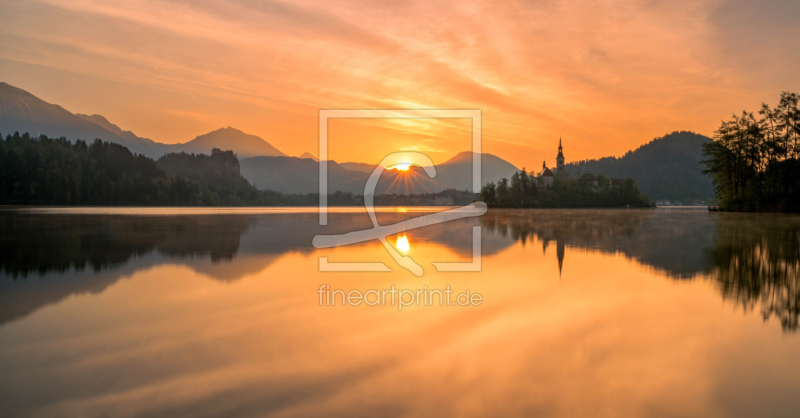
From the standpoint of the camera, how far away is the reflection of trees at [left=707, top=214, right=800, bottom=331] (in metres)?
10.1

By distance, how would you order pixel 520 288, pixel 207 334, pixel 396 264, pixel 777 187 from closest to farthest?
pixel 207 334 → pixel 520 288 → pixel 396 264 → pixel 777 187

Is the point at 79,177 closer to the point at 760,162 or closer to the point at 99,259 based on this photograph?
the point at 99,259

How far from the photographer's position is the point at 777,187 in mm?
70188

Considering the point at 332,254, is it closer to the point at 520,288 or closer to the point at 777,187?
the point at 520,288

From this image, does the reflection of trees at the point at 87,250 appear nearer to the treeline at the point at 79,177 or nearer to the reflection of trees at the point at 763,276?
the reflection of trees at the point at 763,276

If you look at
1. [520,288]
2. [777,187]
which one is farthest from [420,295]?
[777,187]

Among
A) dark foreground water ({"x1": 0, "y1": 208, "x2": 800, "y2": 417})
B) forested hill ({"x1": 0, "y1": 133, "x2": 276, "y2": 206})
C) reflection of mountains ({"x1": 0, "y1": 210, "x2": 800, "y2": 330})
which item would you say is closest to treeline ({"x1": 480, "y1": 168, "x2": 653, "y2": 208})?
forested hill ({"x1": 0, "y1": 133, "x2": 276, "y2": 206})

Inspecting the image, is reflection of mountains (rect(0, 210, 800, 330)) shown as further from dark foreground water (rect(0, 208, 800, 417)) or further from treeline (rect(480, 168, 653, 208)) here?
treeline (rect(480, 168, 653, 208))

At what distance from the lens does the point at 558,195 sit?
172250mm

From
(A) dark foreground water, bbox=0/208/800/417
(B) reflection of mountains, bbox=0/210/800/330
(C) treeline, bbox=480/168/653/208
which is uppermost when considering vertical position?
(C) treeline, bbox=480/168/653/208

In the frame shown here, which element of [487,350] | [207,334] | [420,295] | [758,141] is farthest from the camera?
[758,141]

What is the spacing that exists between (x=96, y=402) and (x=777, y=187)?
8968 centimetres

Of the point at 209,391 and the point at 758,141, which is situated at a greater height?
the point at 758,141

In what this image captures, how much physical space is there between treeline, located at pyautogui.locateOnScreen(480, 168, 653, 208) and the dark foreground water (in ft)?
527
